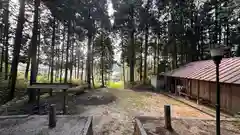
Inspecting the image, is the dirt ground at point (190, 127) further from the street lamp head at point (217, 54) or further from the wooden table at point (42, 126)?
the street lamp head at point (217, 54)

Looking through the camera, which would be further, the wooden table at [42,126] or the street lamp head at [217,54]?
the wooden table at [42,126]

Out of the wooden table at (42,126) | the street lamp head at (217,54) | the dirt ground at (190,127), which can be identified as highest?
the street lamp head at (217,54)

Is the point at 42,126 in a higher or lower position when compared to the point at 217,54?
lower

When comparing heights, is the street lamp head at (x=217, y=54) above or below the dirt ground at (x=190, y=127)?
above

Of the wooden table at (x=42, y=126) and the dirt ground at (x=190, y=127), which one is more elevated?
the dirt ground at (x=190, y=127)

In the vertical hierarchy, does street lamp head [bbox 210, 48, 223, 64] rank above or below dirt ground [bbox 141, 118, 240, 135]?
above

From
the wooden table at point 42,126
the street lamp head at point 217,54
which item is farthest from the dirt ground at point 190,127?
the street lamp head at point 217,54

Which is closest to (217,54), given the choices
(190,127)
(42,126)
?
(190,127)

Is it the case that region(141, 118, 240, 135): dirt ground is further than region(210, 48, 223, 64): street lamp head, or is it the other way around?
region(141, 118, 240, 135): dirt ground

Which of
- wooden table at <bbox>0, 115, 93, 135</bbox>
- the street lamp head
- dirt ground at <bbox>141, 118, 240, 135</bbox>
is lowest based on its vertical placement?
wooden table at <bbox>0, 115, 93, 135</bbox>

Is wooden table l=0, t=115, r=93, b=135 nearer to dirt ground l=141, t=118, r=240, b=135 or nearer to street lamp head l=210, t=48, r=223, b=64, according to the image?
dirt ground l=141, t=118, r=240, b=135

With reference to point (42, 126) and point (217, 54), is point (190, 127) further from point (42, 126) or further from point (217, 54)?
point (42, 126)

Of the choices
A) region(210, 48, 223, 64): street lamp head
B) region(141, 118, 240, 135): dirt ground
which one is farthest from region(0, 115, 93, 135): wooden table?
region(210, 48, 223, 64): street lamp head

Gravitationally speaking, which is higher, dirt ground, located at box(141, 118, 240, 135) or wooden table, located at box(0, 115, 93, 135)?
dirt ground, located at box(141, 118, 240, 135)
